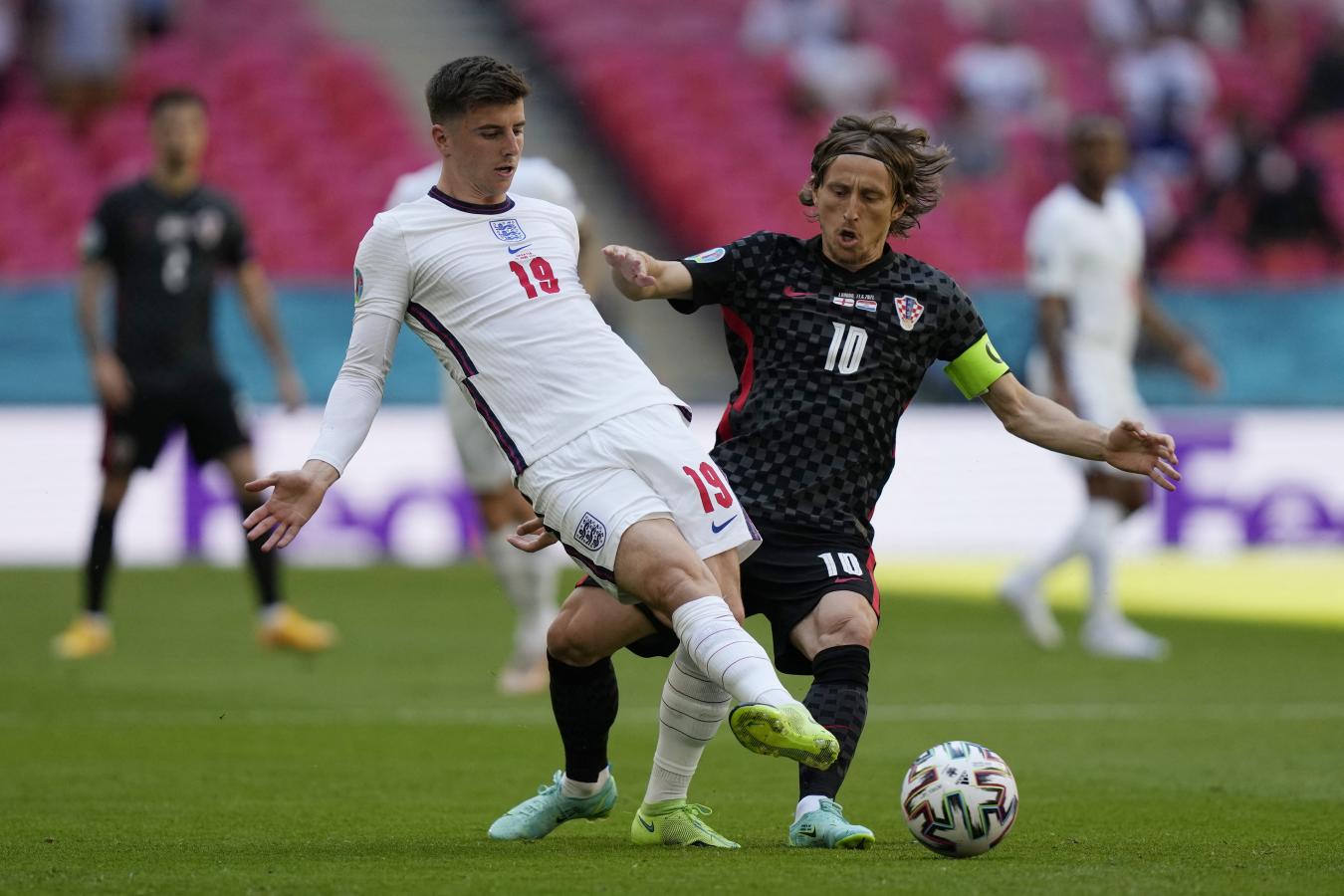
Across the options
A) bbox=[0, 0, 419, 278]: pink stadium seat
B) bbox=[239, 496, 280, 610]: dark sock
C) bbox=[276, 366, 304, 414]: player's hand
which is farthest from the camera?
bbox=[0, 0, 419, 278]: pink stadium seat

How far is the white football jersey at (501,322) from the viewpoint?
4672 millimetres

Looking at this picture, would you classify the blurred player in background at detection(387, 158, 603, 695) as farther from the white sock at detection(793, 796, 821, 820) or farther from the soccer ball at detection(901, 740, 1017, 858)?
the soccer ball at detection(901, 740, 1017, 858)

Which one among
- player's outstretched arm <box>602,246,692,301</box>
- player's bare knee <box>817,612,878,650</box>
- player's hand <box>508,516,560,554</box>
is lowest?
player's bare knee <box>817,612,878,650</box>

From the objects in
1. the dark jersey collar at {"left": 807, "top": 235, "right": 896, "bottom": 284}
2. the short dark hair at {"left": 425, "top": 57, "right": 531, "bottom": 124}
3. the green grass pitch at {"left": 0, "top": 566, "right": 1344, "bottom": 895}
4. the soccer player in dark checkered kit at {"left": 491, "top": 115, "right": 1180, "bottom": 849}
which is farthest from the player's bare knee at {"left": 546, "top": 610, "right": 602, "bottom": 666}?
the short dark hair at {"left": 425, "top": 57, "right": 531, "bottom": 124}

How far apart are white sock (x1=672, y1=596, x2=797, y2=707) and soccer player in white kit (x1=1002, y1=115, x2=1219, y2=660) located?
236 inches

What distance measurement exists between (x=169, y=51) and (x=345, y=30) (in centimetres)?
200

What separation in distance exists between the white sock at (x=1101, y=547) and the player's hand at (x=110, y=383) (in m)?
4.74

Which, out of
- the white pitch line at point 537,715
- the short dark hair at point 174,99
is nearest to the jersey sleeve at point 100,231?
the short dark hair at point 174,99

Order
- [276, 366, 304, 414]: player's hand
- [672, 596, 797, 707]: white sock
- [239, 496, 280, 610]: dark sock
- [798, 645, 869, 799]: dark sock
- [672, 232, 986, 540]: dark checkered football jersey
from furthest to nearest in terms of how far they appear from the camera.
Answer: [276, 366, 304, 414]: player's hand → [239, 496, 280, 610]: dark sock → [672, 232, 986, 540]: dark checkered football jersey → [798, 645, 869, 799]: dark sock → [672, 596, 797, 707]: white sock

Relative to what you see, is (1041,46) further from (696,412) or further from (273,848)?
(273,848)

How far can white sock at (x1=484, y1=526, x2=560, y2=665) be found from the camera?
8602 millimetres

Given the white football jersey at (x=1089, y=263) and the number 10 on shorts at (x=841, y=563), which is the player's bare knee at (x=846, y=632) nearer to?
the number 10 on shorts at (x=841, y=563)

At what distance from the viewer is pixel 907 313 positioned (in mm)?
4992

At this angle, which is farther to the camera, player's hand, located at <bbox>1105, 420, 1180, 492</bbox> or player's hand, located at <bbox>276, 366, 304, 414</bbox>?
player's hand, located at <bbox>276, 366, 304, 414</bbox>
